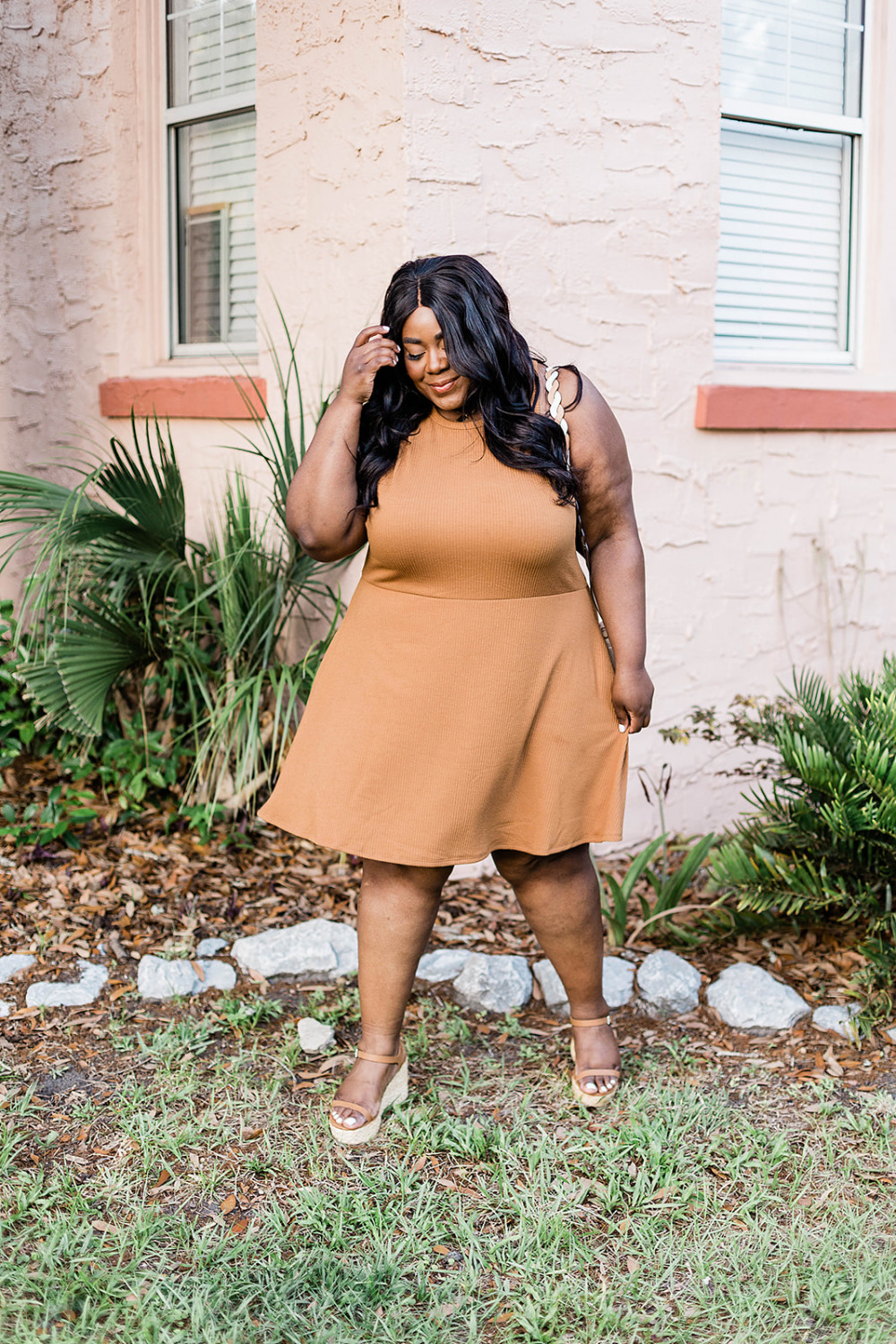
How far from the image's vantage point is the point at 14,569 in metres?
5.21

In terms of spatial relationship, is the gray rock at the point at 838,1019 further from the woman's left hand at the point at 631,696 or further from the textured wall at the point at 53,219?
the textured wall at the point at 53,219

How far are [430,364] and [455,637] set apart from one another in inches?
21.4

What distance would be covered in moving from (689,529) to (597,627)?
185 centimetres

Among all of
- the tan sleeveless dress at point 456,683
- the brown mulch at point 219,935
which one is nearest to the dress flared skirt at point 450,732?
the tan sleeveless dress at point 456,683

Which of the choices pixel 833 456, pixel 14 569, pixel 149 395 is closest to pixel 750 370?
pixel 833 456

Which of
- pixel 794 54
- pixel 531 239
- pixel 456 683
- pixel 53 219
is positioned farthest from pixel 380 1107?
pixel 794 54

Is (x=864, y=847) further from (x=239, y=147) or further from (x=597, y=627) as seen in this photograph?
(x=239, y=147)

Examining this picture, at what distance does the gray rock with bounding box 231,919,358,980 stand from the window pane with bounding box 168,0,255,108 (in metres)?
3.11

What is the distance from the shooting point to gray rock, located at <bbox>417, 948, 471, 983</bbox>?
3.47 m

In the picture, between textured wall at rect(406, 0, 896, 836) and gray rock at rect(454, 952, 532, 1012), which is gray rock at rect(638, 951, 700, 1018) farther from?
textured wall at rect(406, 0, 896, 836)

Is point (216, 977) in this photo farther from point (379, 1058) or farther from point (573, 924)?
point (573, 924)

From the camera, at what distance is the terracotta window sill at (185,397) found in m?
4.43

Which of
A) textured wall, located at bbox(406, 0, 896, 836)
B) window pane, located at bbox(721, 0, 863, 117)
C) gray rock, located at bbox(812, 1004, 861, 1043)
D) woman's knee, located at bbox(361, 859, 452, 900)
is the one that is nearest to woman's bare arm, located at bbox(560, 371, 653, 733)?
woman's knee, located at bbox(361, 859, 452, 900)

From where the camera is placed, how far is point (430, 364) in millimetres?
2434
